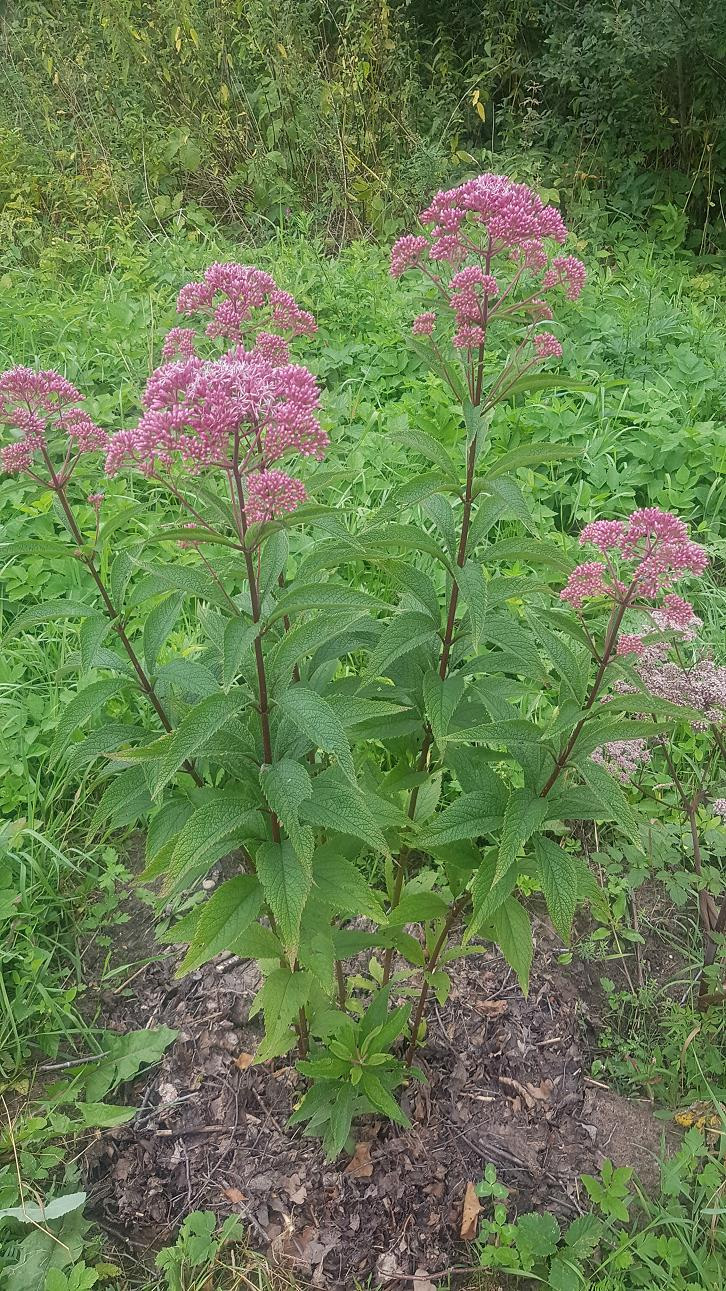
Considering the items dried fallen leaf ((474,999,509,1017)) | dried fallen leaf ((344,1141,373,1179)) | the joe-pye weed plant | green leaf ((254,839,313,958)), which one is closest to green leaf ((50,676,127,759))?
the joe-pye weed plant

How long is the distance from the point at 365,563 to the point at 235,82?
4.95 m

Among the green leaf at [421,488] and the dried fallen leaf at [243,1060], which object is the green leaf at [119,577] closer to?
the green leaf at [421,488]

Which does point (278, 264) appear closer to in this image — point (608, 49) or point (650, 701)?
point (608, 49)

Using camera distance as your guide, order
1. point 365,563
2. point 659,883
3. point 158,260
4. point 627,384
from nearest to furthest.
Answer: point 659,883
point 365,563
point 627,384
point 158,260

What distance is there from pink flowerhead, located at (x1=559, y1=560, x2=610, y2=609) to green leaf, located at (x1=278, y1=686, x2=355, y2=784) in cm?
43

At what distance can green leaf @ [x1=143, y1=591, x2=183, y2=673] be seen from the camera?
1615 mm

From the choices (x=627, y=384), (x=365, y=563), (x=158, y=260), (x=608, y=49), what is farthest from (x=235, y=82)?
(x=365, y=563)

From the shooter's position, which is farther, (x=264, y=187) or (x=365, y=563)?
(x=264, y=187)

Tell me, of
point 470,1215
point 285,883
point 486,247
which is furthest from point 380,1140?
point 486,247

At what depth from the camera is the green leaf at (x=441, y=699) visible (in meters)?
1.41

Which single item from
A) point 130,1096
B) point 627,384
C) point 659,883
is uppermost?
point 627,384

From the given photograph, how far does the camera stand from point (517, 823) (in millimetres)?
1351

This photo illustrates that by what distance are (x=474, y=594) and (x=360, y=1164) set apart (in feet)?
4.64

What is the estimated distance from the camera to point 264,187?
236 inches
